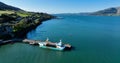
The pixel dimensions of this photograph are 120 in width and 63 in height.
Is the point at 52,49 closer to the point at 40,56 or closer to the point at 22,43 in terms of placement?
the point at 40,56

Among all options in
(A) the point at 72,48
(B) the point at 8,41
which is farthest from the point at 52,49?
(B) the point at 8,41

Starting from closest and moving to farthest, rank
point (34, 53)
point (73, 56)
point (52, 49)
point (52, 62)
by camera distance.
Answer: point (52, 62) → point (73, 56) → point (34, 53) → point (52, 49)

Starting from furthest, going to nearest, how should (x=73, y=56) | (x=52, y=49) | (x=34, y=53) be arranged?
(x=52, y=49) → (x=34, y=53) → (x=73, y=56)

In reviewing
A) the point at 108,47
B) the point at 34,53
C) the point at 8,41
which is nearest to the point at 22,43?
the point at 8,41

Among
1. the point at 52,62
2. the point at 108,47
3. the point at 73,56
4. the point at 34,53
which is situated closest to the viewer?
the point at 52,62

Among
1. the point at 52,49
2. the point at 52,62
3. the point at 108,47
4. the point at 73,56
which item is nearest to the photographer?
the point at 52,62

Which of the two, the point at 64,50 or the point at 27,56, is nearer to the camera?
the point at 27,56

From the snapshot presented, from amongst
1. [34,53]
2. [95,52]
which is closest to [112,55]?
[95,52]

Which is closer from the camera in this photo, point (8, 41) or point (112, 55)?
point (112, 55)

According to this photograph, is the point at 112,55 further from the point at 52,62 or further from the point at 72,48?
the point at 52,62
